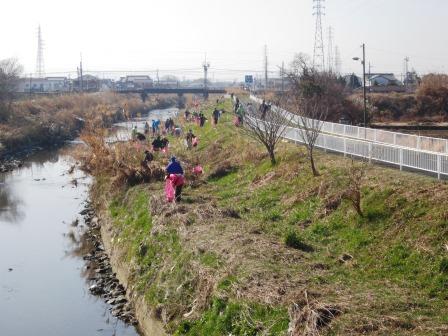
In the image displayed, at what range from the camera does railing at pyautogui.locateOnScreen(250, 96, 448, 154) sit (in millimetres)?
18641

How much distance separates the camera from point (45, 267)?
20.3 m

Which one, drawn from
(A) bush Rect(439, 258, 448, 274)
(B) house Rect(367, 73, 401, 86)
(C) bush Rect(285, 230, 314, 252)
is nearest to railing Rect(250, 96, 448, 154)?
(C) bush Rect(285, 230, 314, 252)

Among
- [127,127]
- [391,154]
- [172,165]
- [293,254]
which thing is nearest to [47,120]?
[127,127]

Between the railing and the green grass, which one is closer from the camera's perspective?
the green grass

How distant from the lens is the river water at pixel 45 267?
1566 cm

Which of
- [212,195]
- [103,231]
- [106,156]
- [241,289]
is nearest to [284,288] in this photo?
[241,289]

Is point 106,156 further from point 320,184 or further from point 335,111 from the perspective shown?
point 335,111

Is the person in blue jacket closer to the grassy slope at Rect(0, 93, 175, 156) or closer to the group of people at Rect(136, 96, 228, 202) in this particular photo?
the group of people at Rect(136, 96, 228, 202)

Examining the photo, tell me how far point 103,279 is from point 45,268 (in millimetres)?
2828

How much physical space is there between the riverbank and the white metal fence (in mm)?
15913

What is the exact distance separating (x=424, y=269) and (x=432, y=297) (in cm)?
105

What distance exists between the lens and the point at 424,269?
11.6 m

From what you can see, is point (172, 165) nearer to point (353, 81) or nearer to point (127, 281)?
point (127, 281)

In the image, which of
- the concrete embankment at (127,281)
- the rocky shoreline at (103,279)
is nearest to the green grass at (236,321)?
the concrete embankment at (127,281)
